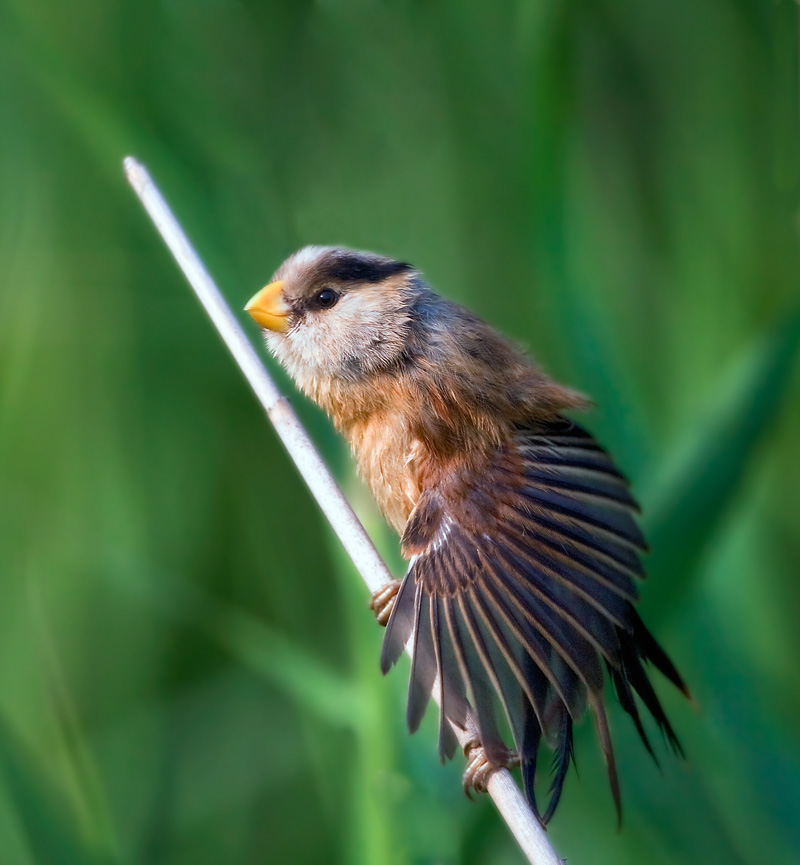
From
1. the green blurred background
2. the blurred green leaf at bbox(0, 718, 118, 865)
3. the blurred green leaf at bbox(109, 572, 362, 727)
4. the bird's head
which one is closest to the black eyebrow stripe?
the bird's head

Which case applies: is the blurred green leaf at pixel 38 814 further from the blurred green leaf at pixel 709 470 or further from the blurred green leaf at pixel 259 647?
the blurred green leaf at pixel 709 470

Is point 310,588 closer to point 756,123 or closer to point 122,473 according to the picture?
point 122,473

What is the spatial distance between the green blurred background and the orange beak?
9cm

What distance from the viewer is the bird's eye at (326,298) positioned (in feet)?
3.45

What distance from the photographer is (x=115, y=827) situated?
118cm

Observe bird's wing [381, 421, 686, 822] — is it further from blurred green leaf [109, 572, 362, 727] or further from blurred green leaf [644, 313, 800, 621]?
blurred green leaf [109, 572, 362, 727]

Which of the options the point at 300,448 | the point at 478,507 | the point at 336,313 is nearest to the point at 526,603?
the point at 478,507

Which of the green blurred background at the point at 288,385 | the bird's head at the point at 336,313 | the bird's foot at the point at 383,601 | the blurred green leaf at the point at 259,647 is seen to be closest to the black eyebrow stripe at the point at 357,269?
the bird's head at the point at 336,313

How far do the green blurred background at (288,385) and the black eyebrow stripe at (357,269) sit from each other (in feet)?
0.47

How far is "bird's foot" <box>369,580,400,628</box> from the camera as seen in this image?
0.90 m

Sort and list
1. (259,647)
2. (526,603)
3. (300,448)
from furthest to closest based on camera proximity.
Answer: (259,647) < (300,448) < (526,603)

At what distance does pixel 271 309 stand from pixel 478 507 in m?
0.37

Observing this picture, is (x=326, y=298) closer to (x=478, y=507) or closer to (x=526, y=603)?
(x=478, y=507)

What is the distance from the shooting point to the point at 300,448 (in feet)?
3.08
